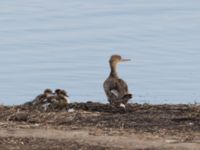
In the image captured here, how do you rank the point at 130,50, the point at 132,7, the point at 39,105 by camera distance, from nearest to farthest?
the point at 39,105, the point at 130,50, the point at 132,7

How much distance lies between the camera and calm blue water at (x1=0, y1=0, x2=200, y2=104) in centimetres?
2089

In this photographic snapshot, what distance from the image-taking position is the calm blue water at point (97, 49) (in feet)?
68.5

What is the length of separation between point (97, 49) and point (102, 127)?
11.4m

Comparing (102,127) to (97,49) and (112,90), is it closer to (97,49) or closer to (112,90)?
(112,90)

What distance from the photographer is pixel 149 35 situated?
1087 inches

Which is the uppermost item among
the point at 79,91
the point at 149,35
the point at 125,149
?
the point at 149,35

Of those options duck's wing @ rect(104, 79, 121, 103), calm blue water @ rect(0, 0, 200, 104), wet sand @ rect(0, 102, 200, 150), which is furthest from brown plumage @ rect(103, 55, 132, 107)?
calm blue water @ rect(0, 0, 200, 104)

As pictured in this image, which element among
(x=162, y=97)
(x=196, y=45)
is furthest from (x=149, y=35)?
(x=162, y=97)

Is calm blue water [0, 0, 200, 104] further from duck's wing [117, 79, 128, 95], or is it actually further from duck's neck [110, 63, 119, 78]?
duck's wing [117, 79, 128, 95]

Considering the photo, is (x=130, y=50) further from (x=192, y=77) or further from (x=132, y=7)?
(x=132, y=7)

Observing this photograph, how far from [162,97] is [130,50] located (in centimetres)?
525

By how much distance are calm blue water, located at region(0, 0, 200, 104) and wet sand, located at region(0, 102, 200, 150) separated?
339cm

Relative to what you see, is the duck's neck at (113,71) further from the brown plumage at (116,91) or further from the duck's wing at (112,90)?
the duck's wing at (112,90)

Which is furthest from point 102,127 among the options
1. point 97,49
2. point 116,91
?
point 97,49
